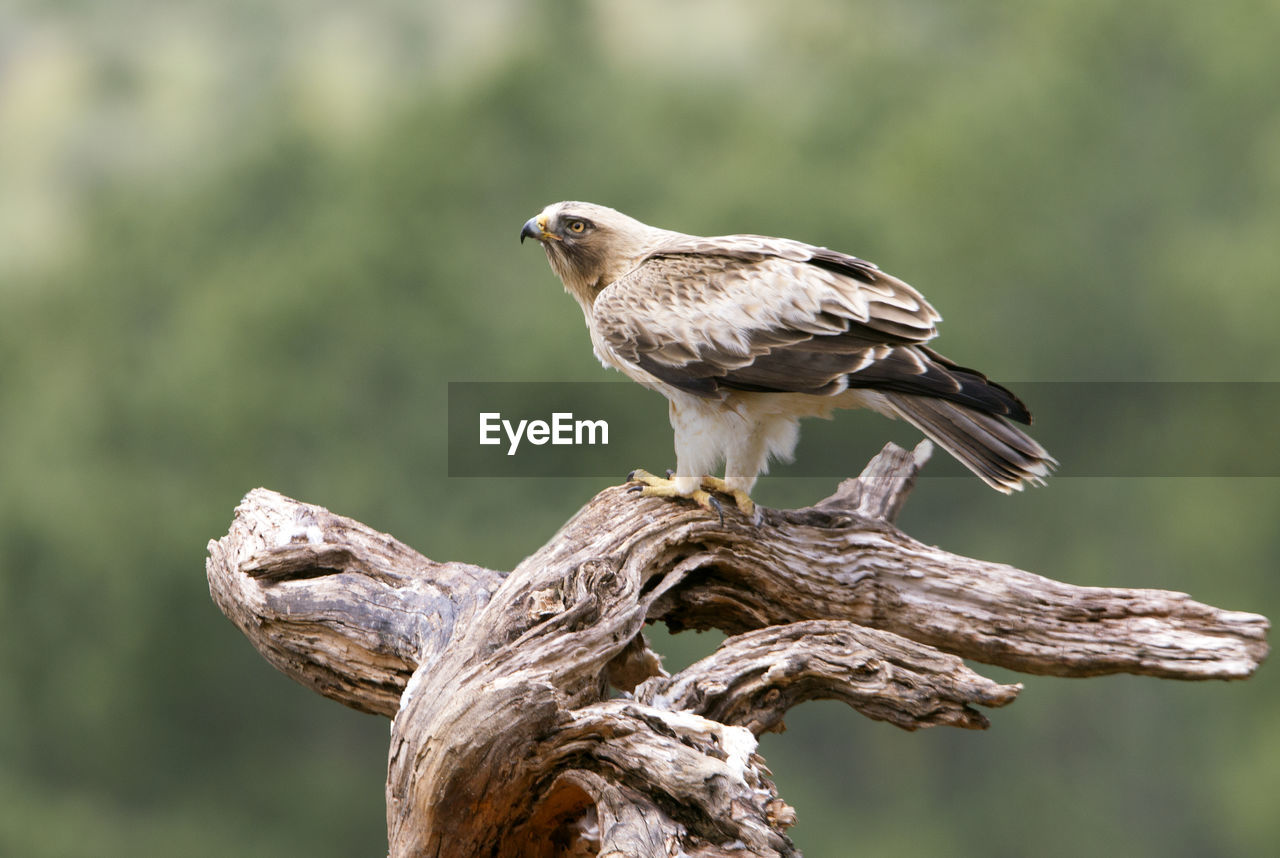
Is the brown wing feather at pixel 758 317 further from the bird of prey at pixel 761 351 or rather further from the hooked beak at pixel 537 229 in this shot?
the hooked beak at pixel 537 229

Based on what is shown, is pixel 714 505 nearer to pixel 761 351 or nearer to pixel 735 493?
pixel 735 493

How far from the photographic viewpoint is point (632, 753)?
8.38 ft

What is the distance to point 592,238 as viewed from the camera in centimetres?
347

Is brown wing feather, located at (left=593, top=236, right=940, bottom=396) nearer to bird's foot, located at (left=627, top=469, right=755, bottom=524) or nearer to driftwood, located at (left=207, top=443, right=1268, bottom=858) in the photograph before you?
bird's foot, located at (left=627, top=469, right=755, bottom=524)

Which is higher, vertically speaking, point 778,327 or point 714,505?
point 778,327

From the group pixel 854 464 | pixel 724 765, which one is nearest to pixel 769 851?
pixel 724 765

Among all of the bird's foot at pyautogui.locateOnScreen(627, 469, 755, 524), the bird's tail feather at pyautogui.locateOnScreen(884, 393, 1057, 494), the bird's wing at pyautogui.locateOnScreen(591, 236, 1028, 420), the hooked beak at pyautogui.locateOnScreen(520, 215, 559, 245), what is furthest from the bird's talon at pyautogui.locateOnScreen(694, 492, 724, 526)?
the hooked beak at pyautogui.locateOnScreen(520, 215, 559, 245)

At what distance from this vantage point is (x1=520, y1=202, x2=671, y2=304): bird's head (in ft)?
11.4

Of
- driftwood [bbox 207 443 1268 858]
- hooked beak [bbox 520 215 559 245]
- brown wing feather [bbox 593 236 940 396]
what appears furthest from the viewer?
hooked beak [bbox 520 215 559 245]

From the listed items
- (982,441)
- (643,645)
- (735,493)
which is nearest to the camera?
(982,441)

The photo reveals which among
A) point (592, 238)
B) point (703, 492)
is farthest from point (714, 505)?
point (592, 238)

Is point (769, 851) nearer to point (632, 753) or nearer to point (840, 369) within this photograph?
point (632, 753)

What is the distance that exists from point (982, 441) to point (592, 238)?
1257 mm

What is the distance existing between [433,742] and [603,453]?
322cm
